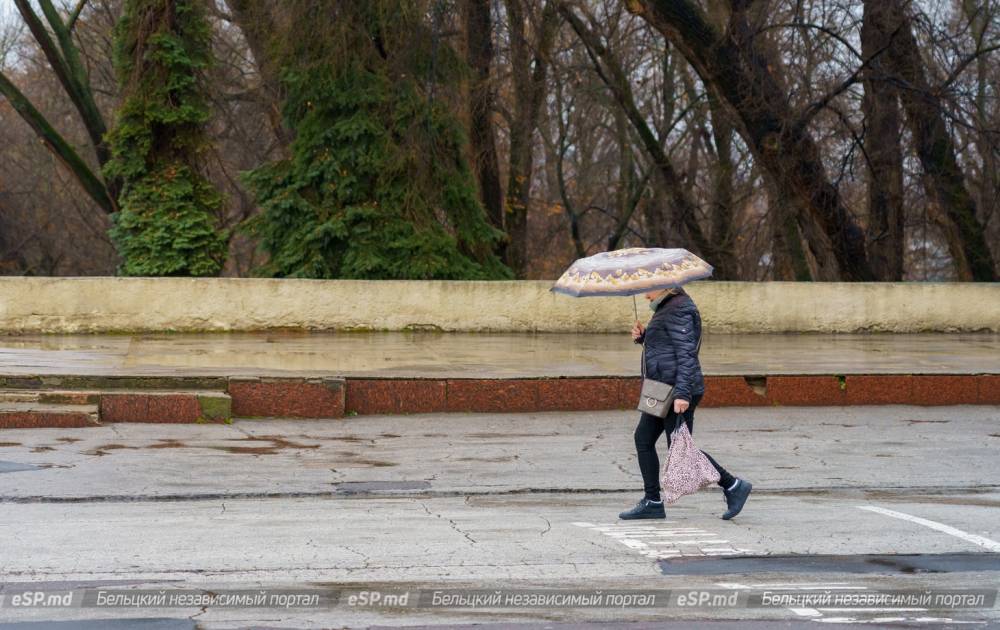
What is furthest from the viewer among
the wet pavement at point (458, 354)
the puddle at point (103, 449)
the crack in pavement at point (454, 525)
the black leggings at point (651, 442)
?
the wet pavement at point (458, 354)

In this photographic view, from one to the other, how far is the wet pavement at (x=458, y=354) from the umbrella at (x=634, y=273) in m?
5.84

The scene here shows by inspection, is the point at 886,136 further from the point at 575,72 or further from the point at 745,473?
the point at 745,473

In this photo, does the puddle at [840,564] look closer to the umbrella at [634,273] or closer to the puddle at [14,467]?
the umbrella at [634,273]

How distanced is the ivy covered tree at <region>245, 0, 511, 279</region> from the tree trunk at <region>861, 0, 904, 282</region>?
811cm

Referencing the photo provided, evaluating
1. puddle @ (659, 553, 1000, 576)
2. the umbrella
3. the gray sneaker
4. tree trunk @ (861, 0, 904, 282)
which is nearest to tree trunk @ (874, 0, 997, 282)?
tree trunk @ (861, 0, 904, 282)

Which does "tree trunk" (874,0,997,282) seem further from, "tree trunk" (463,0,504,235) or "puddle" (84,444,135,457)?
"puddle" (84,444,135,457)

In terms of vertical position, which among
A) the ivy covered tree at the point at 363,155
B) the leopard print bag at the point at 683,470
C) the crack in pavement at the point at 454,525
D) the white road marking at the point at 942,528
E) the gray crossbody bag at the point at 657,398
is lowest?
the crack in pavement at the point at 454,525

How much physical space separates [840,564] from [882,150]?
20.9m

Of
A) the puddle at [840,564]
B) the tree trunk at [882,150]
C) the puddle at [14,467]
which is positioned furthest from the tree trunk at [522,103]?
the puddle at [840,564]

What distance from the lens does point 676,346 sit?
7.89m

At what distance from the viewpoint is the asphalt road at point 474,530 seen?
5691 mm

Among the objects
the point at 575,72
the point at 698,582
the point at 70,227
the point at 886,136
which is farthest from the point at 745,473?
the point at 70,227

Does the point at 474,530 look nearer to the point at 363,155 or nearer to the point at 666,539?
the point at 666,539

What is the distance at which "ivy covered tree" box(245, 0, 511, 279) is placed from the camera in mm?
22562
